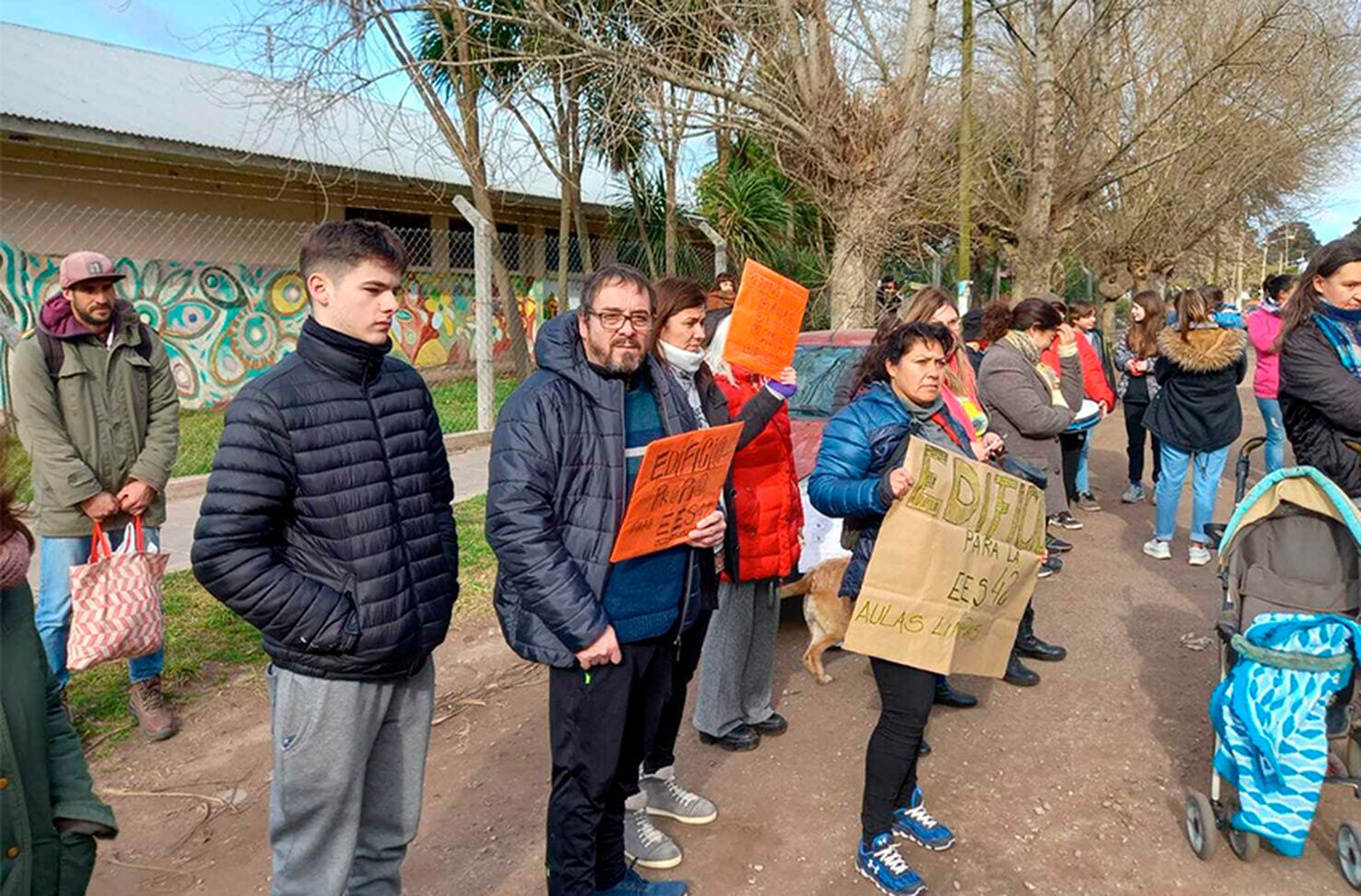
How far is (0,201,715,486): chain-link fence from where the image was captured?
32.1ft

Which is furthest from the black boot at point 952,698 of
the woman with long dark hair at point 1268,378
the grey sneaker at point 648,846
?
the woman with long dark hair at point 1268,378

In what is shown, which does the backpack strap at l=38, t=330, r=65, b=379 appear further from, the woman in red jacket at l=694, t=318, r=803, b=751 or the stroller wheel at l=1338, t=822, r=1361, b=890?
the stroller wheel at l=1338, t=822, r=1361, b=890

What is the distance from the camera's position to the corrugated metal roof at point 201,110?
838cm

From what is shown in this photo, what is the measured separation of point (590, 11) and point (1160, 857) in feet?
28.2

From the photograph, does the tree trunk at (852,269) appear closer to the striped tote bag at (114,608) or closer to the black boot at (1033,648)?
the black boot at (1033,648)

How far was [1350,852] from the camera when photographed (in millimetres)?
2865

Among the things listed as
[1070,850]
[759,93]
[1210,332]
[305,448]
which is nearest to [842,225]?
[759,93]

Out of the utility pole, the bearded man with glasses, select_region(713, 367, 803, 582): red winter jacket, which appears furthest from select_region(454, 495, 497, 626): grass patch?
the utility pole

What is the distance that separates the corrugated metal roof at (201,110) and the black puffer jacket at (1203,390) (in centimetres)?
622

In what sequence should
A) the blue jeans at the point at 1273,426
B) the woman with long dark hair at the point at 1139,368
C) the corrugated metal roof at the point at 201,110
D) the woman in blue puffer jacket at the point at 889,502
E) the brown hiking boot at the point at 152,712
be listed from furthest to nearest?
the corrugated metal roof at the point at 201,110, the woman with long dark hair at the point at 1139,368, the blue jeans at the point at 1273,426, the brown hiking boot at the point at 152,712, the woman in blue puffer jacket at the point at 889,502

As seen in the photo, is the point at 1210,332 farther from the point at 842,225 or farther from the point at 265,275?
the point at 265,275

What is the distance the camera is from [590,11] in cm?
877

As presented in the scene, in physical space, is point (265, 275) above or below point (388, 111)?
below

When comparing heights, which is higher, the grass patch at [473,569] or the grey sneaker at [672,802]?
the grass patch at [473,569]
